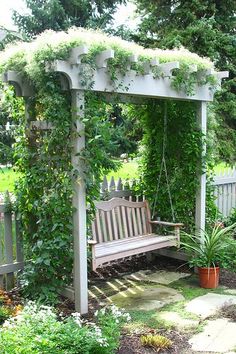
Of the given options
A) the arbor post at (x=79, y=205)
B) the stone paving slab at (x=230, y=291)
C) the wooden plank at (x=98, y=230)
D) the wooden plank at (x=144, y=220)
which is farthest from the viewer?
the wooden plank at (x=144, y=220)

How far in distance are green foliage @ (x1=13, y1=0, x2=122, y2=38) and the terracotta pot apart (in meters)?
9.66

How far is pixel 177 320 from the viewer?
12.7 feet

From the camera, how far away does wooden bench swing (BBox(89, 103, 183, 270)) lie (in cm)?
476

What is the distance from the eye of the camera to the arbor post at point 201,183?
5.25m

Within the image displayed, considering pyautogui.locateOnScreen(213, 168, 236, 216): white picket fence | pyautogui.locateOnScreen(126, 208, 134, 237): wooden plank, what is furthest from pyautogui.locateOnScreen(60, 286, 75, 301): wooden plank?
pyautogui.locateOnScreen(213, 168, 236, 216): white picket fence

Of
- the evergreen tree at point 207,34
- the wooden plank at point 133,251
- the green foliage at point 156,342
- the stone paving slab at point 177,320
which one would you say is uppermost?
the evergreen tree at point 207,34

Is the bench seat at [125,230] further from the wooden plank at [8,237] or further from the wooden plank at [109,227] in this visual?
the wooden plank at [8,237]

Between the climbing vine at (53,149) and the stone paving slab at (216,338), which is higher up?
the climbing vine at (53,149)

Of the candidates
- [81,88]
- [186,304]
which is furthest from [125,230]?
[81,88]

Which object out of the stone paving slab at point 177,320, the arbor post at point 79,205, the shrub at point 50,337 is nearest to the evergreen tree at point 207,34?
the stone paving slab at point 177,320

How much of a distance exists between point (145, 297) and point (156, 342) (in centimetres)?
127

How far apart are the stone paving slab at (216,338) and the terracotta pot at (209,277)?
980 millimetres

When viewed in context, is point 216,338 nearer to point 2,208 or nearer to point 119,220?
point 119,220

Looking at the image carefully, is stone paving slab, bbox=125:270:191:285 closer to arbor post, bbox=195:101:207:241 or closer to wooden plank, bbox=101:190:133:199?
arbor post, bbox=195:101:207:241
